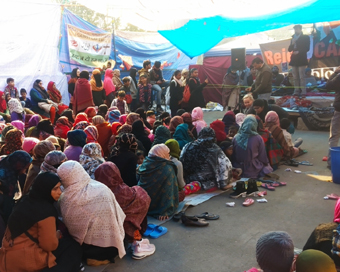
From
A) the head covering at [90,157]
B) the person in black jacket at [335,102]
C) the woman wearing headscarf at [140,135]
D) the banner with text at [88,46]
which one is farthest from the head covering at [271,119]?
the banner with text at [88,46]

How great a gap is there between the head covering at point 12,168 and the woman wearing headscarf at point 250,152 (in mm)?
3158

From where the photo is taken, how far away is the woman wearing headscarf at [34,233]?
2.57 meters

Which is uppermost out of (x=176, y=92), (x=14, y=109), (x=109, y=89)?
(x=109, y=89)

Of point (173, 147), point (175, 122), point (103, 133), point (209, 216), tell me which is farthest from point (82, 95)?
point (209, 216)

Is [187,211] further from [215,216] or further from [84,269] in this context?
[84,269]

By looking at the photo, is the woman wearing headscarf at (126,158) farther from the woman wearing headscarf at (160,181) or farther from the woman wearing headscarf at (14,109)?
the woman wearing headscarf at (14,109)

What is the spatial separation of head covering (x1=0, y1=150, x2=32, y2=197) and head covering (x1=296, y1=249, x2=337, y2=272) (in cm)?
255

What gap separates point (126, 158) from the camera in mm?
4062

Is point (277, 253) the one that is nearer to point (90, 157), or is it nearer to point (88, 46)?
point (90, 157)

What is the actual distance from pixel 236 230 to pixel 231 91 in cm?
831

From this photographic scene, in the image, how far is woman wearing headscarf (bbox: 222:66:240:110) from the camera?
11430mm

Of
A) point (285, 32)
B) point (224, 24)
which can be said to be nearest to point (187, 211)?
point (224, 24)

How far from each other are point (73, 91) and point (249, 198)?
6296 mm

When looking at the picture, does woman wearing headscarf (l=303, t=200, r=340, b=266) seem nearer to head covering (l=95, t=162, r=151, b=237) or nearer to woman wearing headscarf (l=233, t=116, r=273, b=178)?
head covering (l=95, t=162, r=151, b=237)
